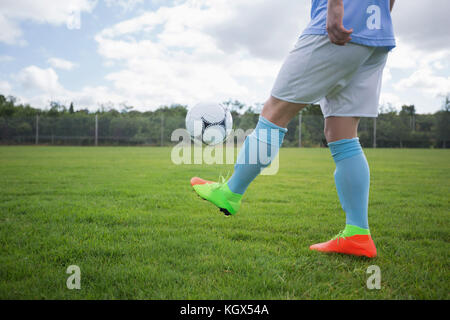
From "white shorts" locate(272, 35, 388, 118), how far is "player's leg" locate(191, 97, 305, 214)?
0.08 m

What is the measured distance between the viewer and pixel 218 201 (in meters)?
1.75

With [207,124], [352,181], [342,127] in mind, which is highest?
[207,124]

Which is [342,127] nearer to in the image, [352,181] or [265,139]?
[352,181]

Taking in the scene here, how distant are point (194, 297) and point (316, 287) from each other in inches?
20.9

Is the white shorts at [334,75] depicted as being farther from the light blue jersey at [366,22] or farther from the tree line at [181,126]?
the tree line at [181,126]

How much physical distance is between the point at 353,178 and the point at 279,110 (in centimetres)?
55

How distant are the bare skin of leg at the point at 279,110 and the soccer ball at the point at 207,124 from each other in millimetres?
1489

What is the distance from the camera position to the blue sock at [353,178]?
167 centimetres

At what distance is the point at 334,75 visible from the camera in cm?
147

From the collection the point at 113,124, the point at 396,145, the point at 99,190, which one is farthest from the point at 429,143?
the point at 99,190

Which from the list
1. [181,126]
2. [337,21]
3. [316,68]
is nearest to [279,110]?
[316,68]

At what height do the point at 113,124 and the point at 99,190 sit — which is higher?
the point at 113,124

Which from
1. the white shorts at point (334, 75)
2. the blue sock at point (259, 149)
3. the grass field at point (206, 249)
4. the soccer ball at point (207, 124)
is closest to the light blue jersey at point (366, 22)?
the white shorts at point (334, 75)
